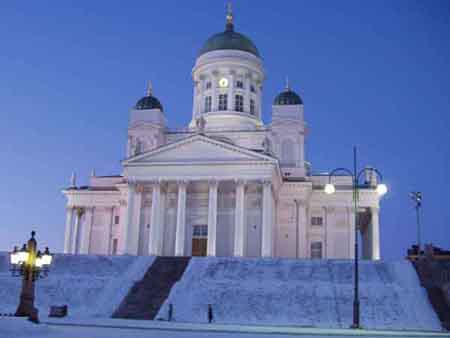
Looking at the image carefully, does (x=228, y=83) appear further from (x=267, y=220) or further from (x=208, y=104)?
(x=267, y=220)

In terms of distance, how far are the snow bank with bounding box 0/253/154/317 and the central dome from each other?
31409 mm

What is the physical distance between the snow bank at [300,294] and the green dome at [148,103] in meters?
Answer: 27.4

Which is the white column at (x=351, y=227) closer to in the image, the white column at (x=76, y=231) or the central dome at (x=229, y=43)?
the central dome at (x=229, y=43)

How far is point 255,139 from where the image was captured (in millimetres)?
68750

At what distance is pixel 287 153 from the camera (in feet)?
222

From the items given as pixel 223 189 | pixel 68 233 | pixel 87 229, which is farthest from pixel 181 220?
pixel 68 233

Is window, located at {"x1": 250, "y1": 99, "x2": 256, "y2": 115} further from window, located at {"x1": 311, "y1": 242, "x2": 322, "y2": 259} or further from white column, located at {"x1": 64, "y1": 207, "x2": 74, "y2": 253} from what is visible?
white column, located at {"x1": 64, "y1": 207, "x2": 74, "y2": 253}

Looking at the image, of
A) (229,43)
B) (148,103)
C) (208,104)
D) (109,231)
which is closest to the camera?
(109,231)

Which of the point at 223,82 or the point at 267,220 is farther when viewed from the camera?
the point at 223,82

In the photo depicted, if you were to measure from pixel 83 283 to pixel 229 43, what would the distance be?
38.3 meters

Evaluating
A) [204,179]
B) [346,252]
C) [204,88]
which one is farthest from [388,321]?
[204,88]

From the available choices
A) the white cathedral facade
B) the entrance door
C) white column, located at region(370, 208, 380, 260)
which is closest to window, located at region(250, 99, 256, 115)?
the white cathedral facade

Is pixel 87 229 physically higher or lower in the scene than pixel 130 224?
higher

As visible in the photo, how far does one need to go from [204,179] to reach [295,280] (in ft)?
53.9
